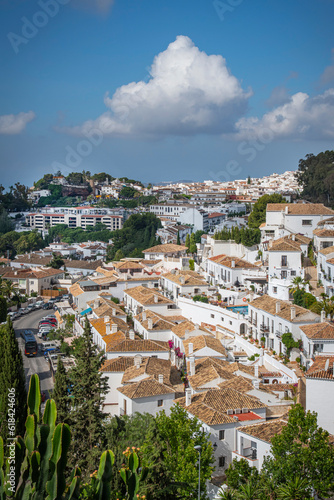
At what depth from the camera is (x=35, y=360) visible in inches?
1336

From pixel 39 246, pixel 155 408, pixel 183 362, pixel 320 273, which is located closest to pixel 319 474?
pixel 155 408

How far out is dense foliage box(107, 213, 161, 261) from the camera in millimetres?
75438

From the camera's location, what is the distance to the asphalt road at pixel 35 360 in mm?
29484

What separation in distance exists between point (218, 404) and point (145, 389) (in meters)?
3.61

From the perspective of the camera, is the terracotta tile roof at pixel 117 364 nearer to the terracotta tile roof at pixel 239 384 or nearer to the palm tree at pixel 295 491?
the terracotta tile roof at pixel 239 384

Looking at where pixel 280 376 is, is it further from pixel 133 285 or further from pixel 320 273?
pixel 133 285

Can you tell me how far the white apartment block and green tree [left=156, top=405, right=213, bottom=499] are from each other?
90.6 metres

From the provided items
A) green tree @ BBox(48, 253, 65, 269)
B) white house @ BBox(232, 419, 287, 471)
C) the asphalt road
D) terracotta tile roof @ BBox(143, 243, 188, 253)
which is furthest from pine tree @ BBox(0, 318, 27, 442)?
green tree @ BBox(48, 253, 65, 269)

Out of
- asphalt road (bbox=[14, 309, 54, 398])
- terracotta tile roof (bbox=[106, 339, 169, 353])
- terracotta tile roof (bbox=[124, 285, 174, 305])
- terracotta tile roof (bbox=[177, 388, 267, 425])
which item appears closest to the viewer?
terracotta tile roof (bbox=[177, 388, 267, 425])

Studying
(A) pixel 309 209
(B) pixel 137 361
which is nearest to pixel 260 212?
(A) pixel 309 209

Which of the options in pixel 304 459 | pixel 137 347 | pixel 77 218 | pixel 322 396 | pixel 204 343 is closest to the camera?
pixel 304 459

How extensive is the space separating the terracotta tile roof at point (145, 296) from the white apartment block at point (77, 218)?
222 ft

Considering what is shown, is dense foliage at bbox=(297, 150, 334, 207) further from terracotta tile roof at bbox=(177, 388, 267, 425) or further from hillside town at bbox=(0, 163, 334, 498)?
terracotta tile roof at bbox=(177, 388, 267, 425)

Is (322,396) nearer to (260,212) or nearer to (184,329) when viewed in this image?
(184,329)
